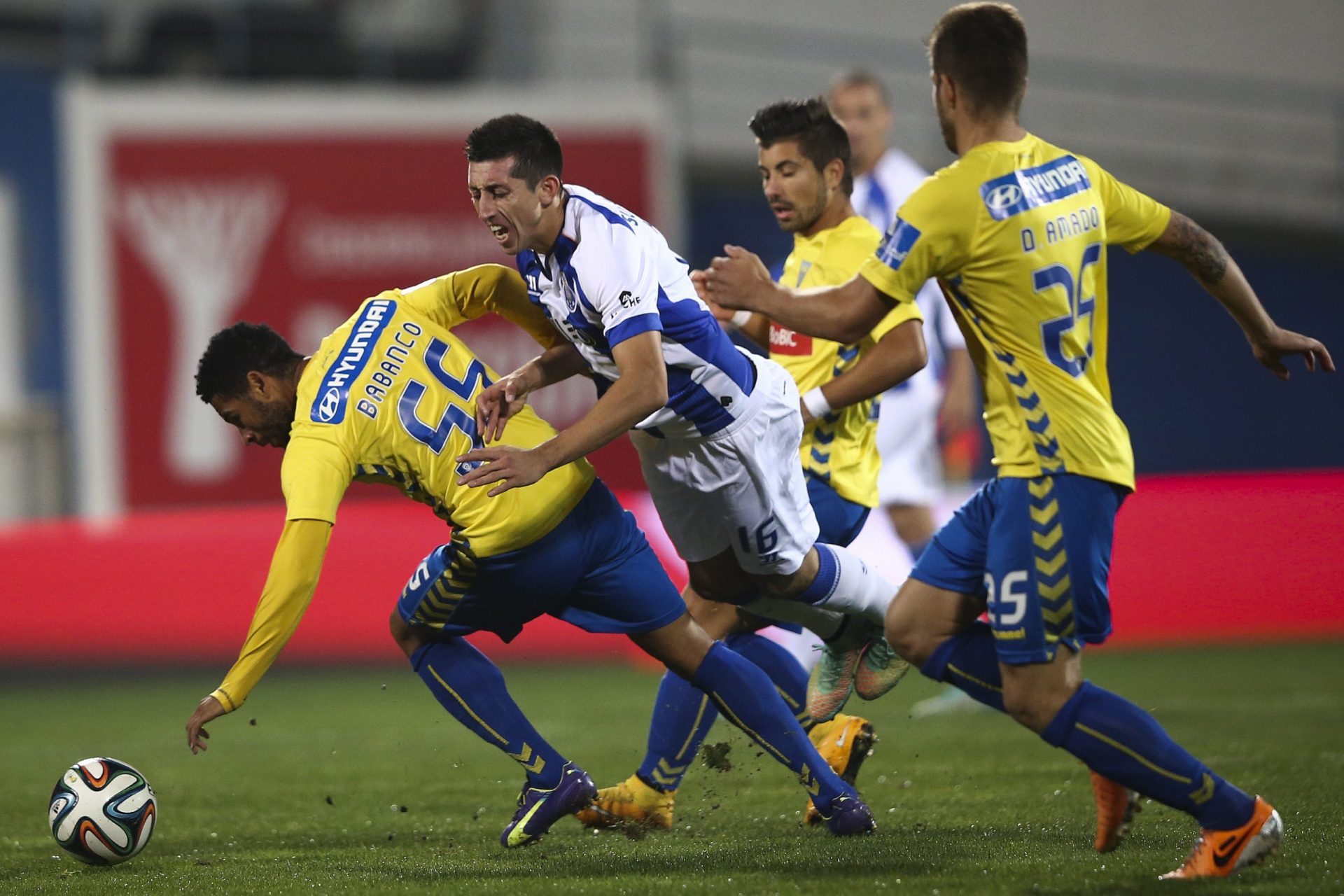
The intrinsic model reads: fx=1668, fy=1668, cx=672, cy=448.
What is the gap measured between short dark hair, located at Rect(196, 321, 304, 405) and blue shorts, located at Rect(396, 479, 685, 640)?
705 millimetres

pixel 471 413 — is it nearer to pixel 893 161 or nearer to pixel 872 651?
pixel 872 651

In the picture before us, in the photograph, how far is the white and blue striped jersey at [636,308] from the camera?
4.32 meters

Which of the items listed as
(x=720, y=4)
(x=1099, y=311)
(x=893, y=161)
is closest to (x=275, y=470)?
(x=720, y=4)

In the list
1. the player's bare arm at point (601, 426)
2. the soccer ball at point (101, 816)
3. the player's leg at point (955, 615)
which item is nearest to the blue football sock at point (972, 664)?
the player's leg at point (955, 615)

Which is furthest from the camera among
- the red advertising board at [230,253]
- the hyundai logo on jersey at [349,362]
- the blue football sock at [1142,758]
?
the red advertising board at [230,253]

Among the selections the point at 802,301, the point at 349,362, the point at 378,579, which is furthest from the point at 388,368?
the point at 378,579

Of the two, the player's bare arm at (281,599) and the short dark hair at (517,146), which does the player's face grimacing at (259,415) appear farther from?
the short dark hair at (517,146)

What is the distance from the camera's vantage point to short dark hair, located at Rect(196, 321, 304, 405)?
4.62 meters

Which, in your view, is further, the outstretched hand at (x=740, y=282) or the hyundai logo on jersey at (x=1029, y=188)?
the outstretched hand at (x=740, y=282)

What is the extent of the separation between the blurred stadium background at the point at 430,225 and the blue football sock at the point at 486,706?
5272 mm

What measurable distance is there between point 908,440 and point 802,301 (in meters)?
2.85

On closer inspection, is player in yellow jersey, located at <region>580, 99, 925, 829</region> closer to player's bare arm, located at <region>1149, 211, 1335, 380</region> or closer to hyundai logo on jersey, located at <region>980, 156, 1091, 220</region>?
player's bare arm, located at <region>1149, 211, 1335, 380</region>

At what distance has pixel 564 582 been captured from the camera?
4.75 meters

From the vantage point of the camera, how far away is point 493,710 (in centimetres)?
490
